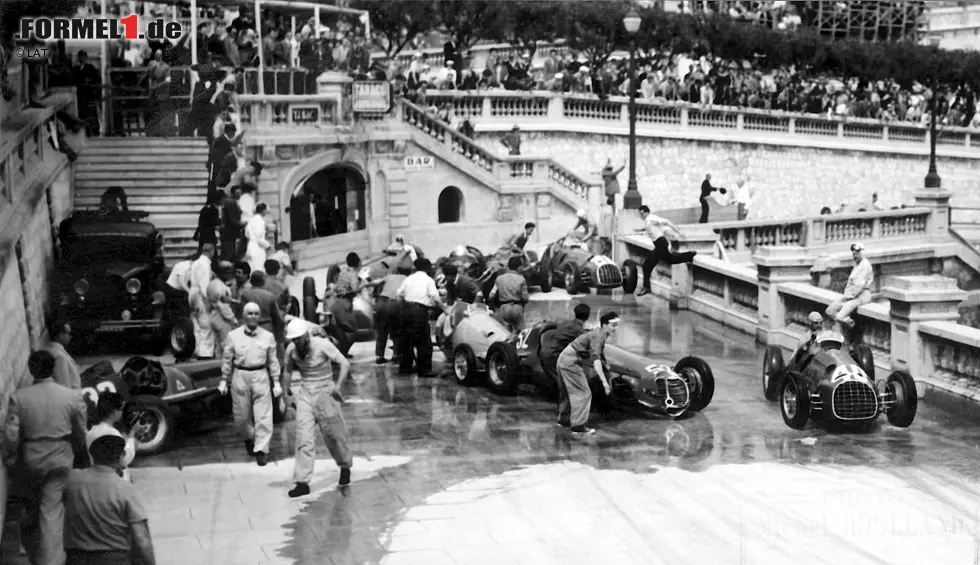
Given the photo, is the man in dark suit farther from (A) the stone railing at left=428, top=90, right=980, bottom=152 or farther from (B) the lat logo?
(A) the stone railing at left=428, top=90, right=980, bottom=152

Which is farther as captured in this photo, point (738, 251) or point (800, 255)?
point (738, 251)

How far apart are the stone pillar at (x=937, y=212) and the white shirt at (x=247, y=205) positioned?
1763 centimetres

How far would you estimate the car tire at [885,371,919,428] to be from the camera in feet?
58.4

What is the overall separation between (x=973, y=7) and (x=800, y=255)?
43.0 meters

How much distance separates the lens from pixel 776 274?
2395 cm

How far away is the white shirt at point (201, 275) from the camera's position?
2053cm

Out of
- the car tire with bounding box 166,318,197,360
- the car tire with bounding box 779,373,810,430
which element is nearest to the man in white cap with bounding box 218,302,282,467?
the car tire with bounding box 166,318,197,360

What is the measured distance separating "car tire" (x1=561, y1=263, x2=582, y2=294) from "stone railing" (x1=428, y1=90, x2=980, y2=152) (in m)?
12.1

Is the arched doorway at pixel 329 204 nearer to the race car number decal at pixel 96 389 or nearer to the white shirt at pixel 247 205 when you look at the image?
the white shirt at pixel 247 205

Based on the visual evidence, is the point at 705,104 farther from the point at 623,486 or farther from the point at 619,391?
the point at 623,486

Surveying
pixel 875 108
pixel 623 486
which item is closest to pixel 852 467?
pixel 623 486

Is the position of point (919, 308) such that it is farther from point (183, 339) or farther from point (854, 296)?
point (183, 339)

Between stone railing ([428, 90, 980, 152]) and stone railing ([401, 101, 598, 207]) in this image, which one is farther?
stone railing ([428, 90, 980, 152])

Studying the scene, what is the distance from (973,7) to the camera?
62219 millimetres
